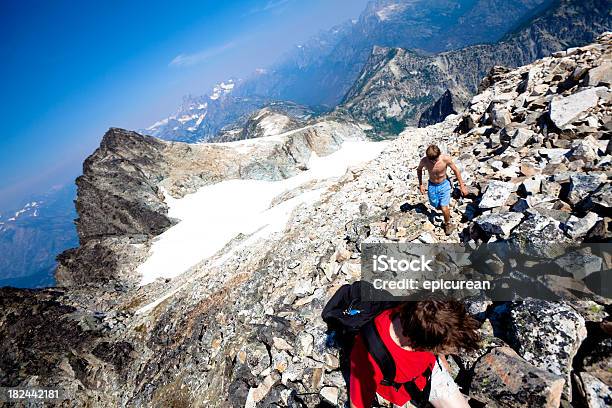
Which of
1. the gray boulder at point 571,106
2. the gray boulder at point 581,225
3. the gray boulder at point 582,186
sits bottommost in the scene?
the gray boulder at point 581,225

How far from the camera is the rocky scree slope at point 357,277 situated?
5.19 metres

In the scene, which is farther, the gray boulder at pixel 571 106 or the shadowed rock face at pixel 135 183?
the shadowed rock face at pixel 135 183

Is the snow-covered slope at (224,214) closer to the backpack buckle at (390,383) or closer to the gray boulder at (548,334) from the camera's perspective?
the gray boulder at (548,334)

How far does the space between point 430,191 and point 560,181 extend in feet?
10.3

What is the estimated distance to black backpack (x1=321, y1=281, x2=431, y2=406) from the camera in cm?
439

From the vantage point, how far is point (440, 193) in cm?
936

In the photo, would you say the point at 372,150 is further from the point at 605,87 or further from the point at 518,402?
the point at 518,402

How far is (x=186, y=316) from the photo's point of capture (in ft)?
59.1

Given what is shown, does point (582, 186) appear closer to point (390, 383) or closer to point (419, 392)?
point (419, 392)

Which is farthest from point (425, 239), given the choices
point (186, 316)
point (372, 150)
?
point (372, 150)

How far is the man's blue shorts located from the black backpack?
3488 mm

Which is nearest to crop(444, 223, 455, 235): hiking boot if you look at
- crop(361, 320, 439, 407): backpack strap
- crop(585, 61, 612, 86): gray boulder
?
crop(361, 320, 439, 407): backpack strap

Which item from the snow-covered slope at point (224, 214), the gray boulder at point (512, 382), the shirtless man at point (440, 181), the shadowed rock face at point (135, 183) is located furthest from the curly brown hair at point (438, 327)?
the shadowed rock face at point (135, 183)

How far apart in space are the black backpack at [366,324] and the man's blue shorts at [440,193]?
11.4 ft
